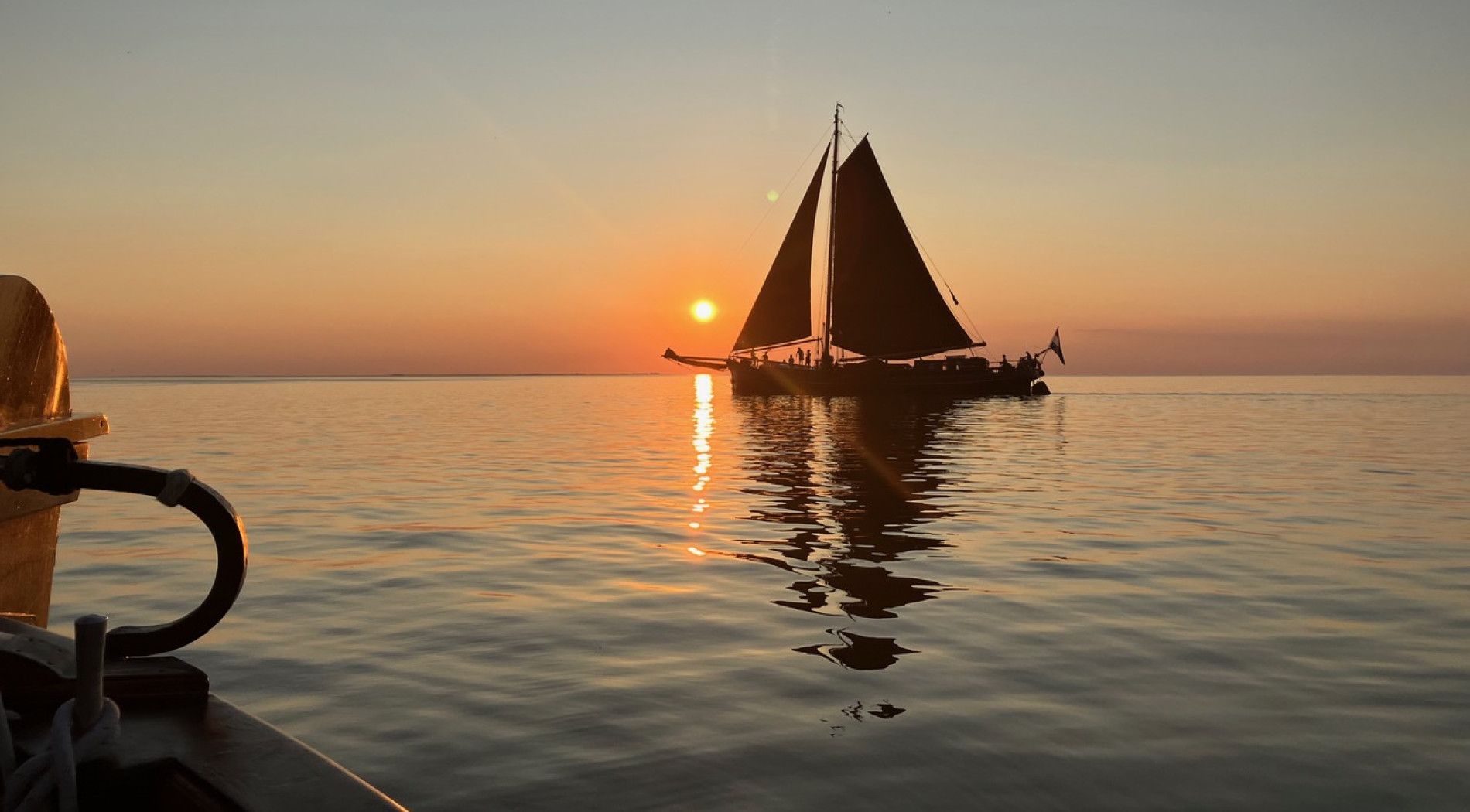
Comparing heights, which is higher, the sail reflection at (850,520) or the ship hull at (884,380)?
the ship hull at (884,380)

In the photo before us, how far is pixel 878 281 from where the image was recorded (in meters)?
72.1

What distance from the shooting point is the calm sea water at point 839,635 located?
561 centimetres

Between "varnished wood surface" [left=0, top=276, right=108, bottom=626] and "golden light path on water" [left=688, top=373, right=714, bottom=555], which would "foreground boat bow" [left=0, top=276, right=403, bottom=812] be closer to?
"varnished wood surface" [left=0, top=276, right=108, bottom=626]

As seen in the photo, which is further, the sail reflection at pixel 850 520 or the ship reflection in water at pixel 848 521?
the sail reflection at pixel 850 520

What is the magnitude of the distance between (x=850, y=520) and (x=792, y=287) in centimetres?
6077

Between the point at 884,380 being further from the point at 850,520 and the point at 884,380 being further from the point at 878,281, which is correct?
the point at 850,520

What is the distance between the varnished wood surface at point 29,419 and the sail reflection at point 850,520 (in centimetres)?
510

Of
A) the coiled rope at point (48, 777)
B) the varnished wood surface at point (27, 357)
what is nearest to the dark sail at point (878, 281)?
the varnished wood surface at point (27, 357)

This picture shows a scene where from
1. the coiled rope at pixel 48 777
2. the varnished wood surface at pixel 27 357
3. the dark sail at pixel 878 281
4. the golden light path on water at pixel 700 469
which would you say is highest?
the dark sail at pixel 878 281

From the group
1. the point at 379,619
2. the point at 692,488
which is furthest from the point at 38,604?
the point at 692,488

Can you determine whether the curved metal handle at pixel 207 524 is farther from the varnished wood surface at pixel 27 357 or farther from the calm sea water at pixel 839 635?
the calm sea water at pixel 839 635

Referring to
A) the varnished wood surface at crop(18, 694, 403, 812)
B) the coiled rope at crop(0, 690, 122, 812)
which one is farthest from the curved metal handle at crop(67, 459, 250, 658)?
the coiled rope at crop(0, 690, 122, 812)

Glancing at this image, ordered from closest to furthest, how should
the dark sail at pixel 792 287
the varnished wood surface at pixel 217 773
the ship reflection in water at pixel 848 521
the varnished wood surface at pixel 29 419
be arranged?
the varnished wood surface at pixel 217 773
the varnished wood surface at pixel 29 419
the ship reflection in water at pixel 848 521
the dark sail at pixel 792 287

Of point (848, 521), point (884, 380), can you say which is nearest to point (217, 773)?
point (848, 521)
